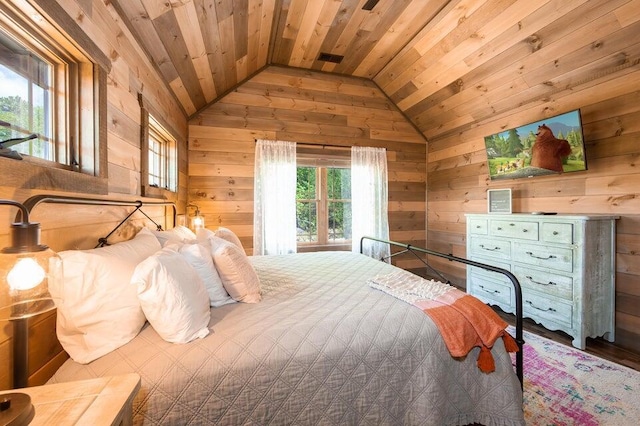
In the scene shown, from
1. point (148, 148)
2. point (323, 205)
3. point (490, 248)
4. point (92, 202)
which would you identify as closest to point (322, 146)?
point (323, 205)

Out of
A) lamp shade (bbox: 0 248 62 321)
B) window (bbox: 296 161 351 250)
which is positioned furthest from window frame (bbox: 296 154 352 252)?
lamp shade (bbox: 0 248 62 321)

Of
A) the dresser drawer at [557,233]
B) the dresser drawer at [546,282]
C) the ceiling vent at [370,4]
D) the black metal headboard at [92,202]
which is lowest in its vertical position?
the dresser drawer at [546,282]

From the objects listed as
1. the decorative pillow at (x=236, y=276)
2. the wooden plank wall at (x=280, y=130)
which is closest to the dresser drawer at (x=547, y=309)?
the wooden plank wall at (x=280, y=130)

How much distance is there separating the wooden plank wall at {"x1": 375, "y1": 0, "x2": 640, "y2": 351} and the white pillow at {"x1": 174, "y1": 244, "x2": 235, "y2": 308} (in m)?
3.01

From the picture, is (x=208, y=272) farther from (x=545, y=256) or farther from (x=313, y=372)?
(x=545, y=256)

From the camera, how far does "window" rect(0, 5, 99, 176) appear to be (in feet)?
3.50

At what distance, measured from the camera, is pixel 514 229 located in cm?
290

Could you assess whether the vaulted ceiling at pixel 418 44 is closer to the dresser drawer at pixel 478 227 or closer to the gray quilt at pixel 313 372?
the dresser drawer at pixel 478 227

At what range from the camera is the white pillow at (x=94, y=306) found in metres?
1.02

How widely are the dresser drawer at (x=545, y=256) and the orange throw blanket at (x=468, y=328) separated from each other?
5.19 ft

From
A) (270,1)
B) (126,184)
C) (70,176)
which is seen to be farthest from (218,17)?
(70,176)

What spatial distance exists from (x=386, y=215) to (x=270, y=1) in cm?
294

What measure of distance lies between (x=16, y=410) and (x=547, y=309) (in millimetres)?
3390

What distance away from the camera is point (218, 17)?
224 centimetres
